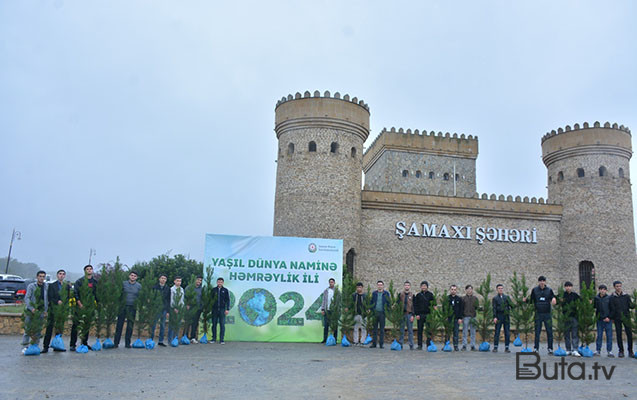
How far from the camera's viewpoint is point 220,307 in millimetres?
13570

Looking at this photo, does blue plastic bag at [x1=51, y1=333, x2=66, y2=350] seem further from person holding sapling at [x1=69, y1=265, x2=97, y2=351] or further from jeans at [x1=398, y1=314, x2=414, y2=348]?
jeans at [x1=398, y1=314, x2=414, y2=348]

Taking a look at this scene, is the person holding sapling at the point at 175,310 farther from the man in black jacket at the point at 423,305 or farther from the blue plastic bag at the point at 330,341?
the man in black jacket at the point at 423,305

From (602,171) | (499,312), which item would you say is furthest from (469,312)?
(602,171)

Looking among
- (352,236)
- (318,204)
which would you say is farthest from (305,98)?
(352,236)

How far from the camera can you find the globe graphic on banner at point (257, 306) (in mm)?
14359

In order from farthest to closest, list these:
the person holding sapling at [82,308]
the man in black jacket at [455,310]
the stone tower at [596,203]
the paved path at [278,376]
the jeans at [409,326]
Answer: the stone tower at [596,203] < the jeans at [409,326] < the man in black jacket at [455,310] < the person holding sapling at [82,308] < the paved path at [278,376]

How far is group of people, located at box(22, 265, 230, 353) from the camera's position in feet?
35.2

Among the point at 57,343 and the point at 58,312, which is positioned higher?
the point at 58,312

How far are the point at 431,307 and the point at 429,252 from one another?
35.5 ft

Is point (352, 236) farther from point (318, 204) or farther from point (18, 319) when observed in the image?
point (18, 319)

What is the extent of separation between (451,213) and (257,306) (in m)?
12.8

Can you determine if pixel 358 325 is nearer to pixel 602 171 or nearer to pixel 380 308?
pixel 380 308

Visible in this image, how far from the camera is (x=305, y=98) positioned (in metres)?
23.1

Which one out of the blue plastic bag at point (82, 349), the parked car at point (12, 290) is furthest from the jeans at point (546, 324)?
the parked car at point (12, 290)
